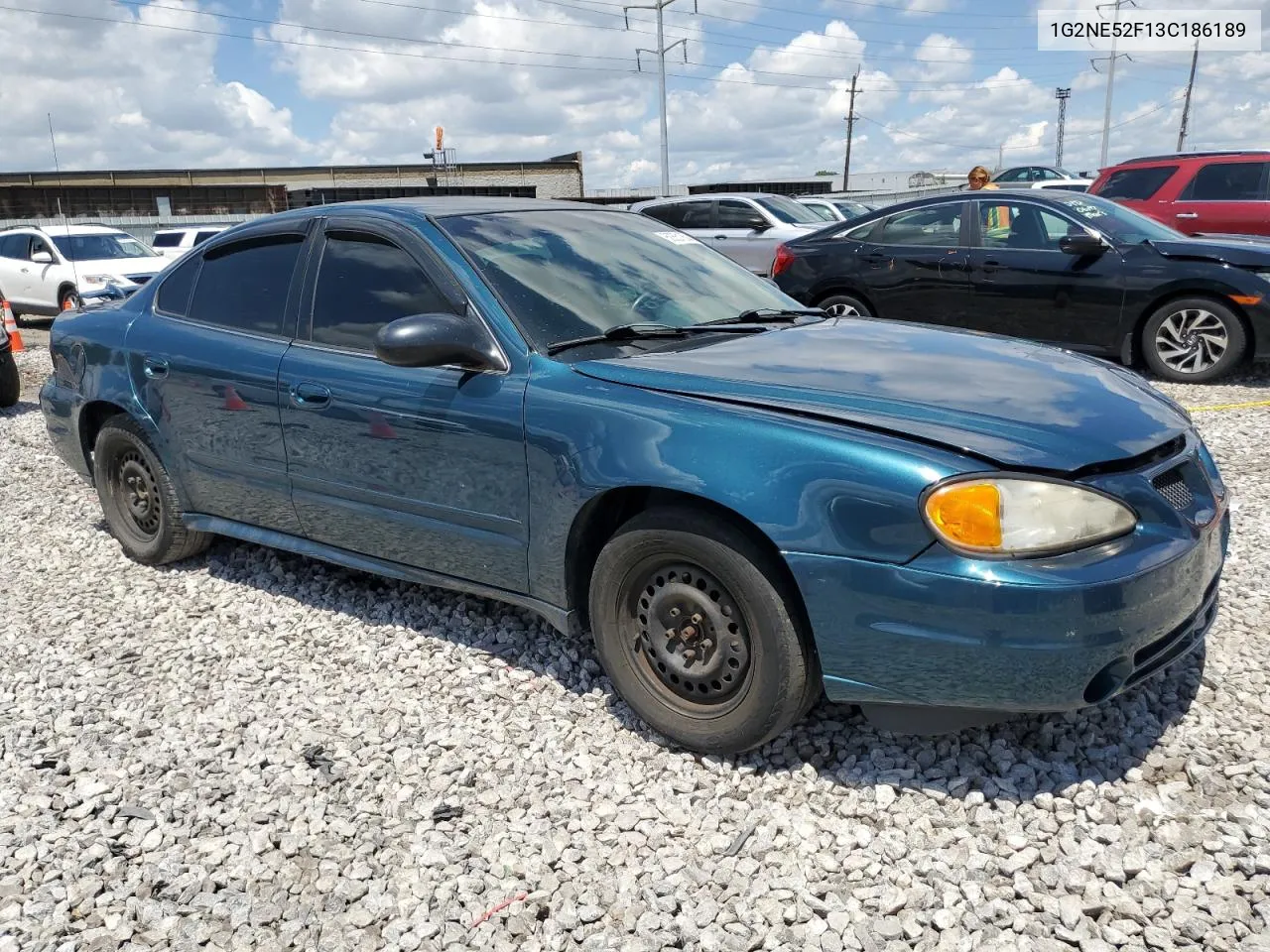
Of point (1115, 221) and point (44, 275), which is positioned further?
point (44, 275)

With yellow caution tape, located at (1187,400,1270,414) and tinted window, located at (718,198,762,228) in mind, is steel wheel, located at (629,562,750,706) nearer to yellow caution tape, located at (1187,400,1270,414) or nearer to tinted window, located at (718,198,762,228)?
yellow caution tape, located at (1187,400,1270,414)

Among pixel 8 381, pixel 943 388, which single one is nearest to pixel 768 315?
pixel 943 388

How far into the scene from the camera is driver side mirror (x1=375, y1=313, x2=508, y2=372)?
Result: 321 centimetres

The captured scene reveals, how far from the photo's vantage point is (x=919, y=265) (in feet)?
28.9

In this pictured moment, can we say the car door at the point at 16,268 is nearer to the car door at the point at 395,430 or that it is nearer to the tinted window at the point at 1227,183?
the car door at the point at 395,430

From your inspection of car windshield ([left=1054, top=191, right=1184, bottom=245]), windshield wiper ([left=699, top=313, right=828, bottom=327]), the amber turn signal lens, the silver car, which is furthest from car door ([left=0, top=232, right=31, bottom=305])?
the amber turn signal lens

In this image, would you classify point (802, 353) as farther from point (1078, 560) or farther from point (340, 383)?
point (340, 383)

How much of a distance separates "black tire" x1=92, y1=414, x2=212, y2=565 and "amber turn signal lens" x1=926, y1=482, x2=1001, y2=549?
3.50 meters

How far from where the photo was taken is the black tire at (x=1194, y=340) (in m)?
7.77

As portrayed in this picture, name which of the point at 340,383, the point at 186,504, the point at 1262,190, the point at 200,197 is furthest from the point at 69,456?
the point at 200,197

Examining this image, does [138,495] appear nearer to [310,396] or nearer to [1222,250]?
[310,396]

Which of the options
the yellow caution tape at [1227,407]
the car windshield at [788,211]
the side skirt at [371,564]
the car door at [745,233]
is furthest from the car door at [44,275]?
the yellow caution tape at [1227,407]

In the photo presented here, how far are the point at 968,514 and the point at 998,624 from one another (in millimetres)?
270

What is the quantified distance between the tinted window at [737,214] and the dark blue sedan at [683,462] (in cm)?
1038
